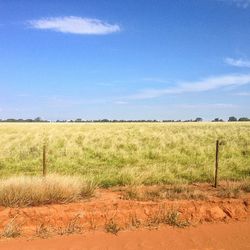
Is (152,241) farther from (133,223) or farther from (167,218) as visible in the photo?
(167,218)

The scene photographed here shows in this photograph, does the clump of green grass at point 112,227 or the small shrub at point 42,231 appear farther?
the clump of green grass at point 112,227

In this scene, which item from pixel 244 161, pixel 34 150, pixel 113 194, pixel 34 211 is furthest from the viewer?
pixel 34 150

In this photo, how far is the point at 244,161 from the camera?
843 inches

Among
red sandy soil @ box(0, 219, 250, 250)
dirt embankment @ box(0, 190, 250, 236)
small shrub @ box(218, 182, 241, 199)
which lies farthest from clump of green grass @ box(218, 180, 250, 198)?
red sandy soil @ box(0, 219, 250, 250)

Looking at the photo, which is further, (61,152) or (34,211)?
(61,152)

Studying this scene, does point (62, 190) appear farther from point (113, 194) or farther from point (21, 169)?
point (21, 169)

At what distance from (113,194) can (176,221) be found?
2.59 m

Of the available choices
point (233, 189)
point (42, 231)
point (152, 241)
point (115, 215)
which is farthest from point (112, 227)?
point (233, 189)

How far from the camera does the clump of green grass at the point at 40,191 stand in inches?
444

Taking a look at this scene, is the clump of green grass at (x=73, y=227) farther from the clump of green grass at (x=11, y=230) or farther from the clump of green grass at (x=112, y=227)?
the clump of green grass at (x=11, y=230)

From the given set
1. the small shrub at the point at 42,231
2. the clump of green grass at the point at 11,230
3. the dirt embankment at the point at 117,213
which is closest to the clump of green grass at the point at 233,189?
the dirt embankment at the point at 117,213

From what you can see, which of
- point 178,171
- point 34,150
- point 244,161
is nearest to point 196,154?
point 244,161

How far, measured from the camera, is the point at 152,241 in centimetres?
1004

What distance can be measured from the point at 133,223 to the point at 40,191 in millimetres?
2428
